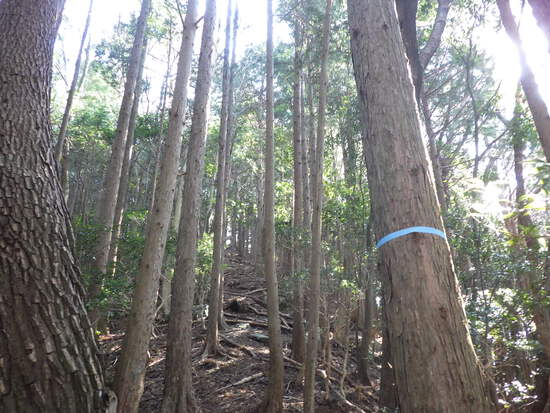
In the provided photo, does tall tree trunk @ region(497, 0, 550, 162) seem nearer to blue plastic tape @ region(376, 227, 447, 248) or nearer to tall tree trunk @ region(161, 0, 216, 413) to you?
blue plastic tape @ region(376, 227, 447, 248)

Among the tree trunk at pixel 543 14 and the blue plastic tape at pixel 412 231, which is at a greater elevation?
the tree trunk at pixel 543 14

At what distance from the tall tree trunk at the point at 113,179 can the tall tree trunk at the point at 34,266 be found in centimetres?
461

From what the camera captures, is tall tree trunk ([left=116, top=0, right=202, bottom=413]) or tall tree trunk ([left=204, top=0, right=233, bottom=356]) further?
tall tree trunk ([left=204, top=0, right=233, bottom=356])

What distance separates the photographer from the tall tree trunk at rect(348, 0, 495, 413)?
1.53m

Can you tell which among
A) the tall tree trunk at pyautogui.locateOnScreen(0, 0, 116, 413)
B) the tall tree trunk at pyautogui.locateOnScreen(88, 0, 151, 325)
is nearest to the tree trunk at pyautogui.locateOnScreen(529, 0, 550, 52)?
the tall tree trunk at pyautogui.locateOnScreen(0, 0, 116, 413)

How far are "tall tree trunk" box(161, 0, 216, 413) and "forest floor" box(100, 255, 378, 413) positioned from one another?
3.06 feet

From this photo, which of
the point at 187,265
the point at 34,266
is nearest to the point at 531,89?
the point at 187,265

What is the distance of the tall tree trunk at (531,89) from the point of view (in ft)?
14.3

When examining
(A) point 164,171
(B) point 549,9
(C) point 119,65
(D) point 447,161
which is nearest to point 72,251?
(A) point 164,171

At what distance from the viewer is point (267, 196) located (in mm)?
6520

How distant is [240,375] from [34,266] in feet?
20.9

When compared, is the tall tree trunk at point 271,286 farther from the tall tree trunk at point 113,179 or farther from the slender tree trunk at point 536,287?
the slender tree trunk at point 536,287

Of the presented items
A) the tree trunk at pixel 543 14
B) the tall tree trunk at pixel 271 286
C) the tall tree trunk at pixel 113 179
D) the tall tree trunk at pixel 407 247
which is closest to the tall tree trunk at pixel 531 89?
the tree trunk at pixel 543 14

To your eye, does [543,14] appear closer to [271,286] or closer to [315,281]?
[315,281]
